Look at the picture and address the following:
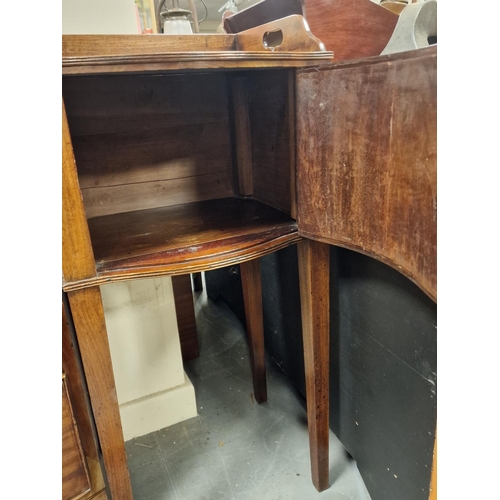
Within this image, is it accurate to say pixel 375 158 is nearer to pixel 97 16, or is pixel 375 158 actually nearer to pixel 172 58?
pixel 172 58

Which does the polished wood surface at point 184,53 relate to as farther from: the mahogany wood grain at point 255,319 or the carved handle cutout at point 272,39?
the mahogany wood grain at point 255,319

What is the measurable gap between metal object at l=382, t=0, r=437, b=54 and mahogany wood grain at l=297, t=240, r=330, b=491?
1.27 ft

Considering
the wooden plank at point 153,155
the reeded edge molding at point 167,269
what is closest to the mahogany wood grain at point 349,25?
the wooden plank at point 153,155

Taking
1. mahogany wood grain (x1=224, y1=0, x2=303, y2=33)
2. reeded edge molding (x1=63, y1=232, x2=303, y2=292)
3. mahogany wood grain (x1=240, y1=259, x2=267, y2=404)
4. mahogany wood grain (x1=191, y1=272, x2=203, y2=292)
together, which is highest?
mahogany wood grain (x1=224, y1=0, x2=303, y2=33)

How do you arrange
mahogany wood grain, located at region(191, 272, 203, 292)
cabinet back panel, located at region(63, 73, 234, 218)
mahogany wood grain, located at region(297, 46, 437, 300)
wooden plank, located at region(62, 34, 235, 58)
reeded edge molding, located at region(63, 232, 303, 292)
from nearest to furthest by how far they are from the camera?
mahogany wood grain, located at region(297, 46, 437, 300)
reeded edge molding, located at region(63, 232, 303, 292)
wooden plank, located at region(62, 34, 235, 58)
cabinet back panel, located at region(63, 73, 234, 218)
mahogany wood grain, located at region(191, 272, 203, 292)

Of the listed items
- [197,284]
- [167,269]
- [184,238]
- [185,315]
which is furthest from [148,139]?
[197,284]

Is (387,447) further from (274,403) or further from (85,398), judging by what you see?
(85,398)

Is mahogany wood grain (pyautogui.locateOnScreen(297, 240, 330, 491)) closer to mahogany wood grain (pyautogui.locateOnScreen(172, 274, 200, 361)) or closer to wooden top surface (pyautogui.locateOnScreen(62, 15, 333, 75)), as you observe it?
wooden top surface (pyautogui.locateOnScreen(62, 15, 333, 75))

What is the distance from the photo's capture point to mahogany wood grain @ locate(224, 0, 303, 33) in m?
0.91

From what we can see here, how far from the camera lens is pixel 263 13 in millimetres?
977

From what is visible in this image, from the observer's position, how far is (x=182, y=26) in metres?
1.03

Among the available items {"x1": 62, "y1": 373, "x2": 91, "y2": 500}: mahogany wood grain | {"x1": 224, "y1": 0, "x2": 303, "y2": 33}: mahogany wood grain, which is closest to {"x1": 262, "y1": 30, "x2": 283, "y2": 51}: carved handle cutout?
{"x1": 224, "y1": 0, "x2": 303, "y2": 33}: mahogany wood grain

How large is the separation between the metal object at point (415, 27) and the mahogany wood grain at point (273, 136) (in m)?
0.20

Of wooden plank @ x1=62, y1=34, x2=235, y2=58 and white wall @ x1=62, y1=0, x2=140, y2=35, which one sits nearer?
wooden plank @ x1=62, y1=34, x2=235, y2=58
